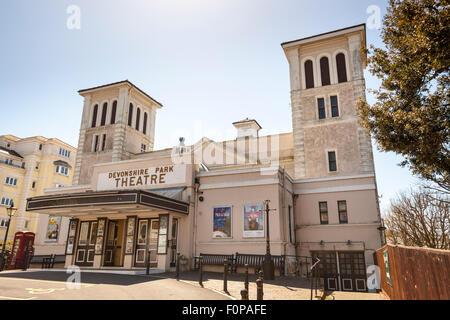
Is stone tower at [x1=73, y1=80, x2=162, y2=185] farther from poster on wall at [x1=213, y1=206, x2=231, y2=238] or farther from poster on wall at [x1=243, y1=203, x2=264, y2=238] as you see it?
poster on wall at [x1=243, y1=203, x2=264, y2=238]

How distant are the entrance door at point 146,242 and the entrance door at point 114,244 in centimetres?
242

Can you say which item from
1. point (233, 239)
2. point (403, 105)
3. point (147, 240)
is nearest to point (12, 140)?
point (147, 240)

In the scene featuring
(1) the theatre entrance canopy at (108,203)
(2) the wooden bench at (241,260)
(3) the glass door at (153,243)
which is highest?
(1) the theatre entrance canopy at (108,203)

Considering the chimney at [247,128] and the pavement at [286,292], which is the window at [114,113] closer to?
the chimney at [247,128]

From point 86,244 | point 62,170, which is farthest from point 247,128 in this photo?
point 62,170

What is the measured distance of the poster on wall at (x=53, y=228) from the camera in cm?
2570

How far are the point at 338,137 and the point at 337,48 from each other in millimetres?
8242

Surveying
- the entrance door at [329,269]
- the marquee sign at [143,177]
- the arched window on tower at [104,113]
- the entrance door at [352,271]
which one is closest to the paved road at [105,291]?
the marquee sign at [143,177]

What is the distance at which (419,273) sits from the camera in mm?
6375

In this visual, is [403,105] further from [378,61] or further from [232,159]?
[232,159]

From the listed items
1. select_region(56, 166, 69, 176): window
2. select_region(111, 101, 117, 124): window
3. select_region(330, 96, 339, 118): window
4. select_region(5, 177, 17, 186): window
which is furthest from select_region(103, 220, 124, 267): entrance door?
select_region(56, 166, 69, 176): window

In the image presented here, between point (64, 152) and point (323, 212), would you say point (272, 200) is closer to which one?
point (323, 212)

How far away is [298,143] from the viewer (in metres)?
26.0

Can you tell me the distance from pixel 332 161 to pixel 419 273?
19075mm
